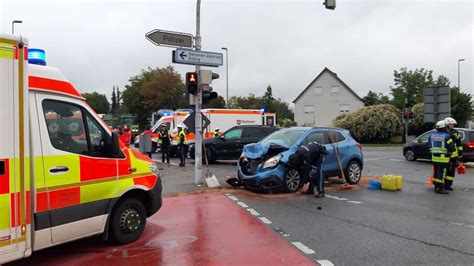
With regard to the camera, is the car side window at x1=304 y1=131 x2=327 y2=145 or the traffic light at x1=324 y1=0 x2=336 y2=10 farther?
the traffic light at x1=324 y1=0 x2=336 y2=10

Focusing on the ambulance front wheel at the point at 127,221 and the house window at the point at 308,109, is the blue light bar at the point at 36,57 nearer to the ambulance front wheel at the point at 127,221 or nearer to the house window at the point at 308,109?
the ambulance front wheel at the point at 127,221

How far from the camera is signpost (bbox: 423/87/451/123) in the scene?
49.9 feet

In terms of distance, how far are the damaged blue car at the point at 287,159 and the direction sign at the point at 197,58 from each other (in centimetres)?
256

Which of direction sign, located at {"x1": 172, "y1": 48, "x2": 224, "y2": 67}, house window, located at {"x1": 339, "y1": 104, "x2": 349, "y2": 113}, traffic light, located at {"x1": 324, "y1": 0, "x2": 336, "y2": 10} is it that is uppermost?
traffic light, located at {"x1": 324, "y1": 0, "x2": 336, "y2": 10}

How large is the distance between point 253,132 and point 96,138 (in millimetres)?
12717

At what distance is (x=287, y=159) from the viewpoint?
9836 millimetres

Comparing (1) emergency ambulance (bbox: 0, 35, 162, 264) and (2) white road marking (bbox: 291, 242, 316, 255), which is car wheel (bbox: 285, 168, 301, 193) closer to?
(2) white road marking (bbox: 291, 242, 316, 255)

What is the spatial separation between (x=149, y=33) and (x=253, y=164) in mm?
4172

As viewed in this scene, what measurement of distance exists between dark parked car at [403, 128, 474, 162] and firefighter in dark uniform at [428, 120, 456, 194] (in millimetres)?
7306

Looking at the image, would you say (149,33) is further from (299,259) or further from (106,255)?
(299,259)

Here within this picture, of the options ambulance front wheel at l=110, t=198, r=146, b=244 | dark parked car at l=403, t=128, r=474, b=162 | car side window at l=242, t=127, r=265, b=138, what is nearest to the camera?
ambulance front wheel at l=110, t=198, r=146, b=244

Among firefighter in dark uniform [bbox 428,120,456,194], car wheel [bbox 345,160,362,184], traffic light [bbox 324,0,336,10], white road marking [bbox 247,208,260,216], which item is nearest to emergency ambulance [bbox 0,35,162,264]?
white road marking [bbox 247,208,260,216]

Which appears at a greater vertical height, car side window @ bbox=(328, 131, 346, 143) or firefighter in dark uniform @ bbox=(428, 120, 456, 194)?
car side window @ bbox=(328, 131, 346, 143)

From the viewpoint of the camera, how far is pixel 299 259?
16.6 ft
